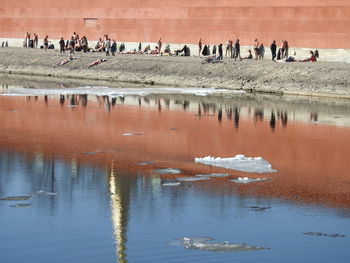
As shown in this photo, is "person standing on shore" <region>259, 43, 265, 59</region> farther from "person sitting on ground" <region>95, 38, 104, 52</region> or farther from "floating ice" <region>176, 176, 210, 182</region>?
"floating ice" <region>176, 176, 210, 182</region>

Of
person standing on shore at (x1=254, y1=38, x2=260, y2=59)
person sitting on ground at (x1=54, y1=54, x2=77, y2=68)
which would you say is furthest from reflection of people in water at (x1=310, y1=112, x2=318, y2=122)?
person sitting on ground at (x1=54, y1=54, x2=77, y2=68)

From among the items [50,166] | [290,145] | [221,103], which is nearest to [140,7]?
[221,103]

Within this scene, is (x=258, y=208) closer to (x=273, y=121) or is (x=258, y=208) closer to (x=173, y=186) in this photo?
(x=173, y=186)

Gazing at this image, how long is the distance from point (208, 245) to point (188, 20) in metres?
39.2

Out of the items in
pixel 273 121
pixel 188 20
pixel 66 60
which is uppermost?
pixel 188 20

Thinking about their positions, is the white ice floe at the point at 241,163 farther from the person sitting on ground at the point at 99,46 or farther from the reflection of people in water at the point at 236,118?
the person sitting on ground at the point at 99,46

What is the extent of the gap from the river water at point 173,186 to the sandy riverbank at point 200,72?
775cm

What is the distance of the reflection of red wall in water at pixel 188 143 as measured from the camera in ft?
53.7

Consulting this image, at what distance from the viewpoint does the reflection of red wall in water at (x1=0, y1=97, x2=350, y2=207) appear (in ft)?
53.7

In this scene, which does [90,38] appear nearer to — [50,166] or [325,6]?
[325,6]

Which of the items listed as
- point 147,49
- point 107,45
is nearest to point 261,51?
point 147,49

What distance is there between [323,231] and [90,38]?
4511cm

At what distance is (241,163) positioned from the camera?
18.0 meters

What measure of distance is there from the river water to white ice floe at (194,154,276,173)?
4cm
